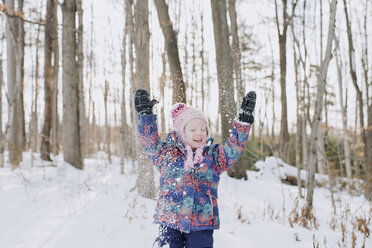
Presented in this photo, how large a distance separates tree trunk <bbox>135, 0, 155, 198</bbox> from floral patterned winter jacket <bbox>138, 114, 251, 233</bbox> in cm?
274

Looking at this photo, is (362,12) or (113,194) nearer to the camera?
(113,194)

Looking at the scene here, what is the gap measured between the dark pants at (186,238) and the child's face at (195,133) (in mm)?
587

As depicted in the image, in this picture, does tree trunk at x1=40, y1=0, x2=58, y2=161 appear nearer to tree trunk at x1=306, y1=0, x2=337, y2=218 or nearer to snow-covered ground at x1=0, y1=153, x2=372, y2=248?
snow-covered ground at x1=0, y1=153, x2=372, y2=248

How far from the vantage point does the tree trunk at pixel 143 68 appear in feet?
15.9

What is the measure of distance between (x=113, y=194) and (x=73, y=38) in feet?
17.1

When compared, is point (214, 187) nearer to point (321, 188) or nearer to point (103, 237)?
point (103, 237)

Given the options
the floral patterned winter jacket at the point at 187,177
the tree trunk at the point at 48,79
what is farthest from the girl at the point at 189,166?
the tree trunk at the point at 48,79

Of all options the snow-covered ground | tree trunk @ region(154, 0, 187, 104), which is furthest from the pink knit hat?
tree trunk @ region(154, 0, 187, 104)

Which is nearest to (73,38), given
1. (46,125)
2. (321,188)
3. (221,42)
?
(46,125)

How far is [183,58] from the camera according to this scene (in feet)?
49.5

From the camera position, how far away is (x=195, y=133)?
1.98 meters

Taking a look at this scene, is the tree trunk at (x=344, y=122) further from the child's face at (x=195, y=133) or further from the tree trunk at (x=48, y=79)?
the tree trunk at (x=48, y=79)

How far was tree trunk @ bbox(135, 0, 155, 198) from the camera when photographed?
485 centimetres

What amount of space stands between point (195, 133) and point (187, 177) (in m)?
0.31
